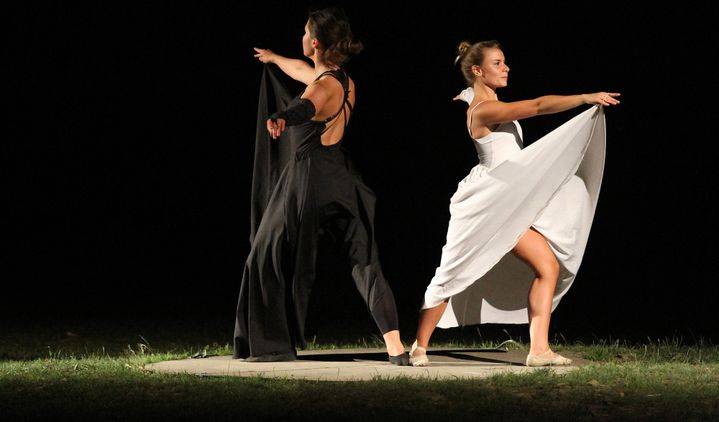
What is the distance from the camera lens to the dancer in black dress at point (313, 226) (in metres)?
6.57

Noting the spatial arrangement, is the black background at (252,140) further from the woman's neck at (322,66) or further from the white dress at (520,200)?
the woman's neck at (322,66)

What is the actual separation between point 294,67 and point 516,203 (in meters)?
1.44

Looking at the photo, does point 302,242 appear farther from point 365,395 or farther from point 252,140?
point 252,140

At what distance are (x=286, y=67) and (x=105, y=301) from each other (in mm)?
5416

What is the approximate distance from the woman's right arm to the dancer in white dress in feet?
2.71

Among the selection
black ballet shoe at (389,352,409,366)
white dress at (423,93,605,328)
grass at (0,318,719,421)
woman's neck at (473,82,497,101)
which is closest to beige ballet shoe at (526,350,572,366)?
grass at (0,318,719,421)

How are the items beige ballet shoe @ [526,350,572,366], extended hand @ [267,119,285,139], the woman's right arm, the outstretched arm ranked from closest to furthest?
extended hand @ [267,119,285,139] → the outstretched arm → beige ballet shoe @ [526,350,572,366] → the woman's right arm

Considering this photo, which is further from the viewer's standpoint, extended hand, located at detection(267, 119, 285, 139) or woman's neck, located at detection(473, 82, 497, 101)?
woman's neck, located at detection(473, 82, 497, 101)

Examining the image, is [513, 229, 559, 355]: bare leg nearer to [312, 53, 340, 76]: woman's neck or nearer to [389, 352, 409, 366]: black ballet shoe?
[389, 352, 409, 366]: black ballet shoe

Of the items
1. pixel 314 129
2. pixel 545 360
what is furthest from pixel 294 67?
pixel 545 360

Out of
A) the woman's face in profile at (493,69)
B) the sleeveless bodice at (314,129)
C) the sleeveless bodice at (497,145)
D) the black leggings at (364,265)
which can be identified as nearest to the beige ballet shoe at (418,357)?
the black leggings at (364,265)

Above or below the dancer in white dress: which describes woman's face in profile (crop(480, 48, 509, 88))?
above

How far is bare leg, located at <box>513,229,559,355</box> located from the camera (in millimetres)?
6461

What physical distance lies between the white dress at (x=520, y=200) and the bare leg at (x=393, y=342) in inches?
10.0
